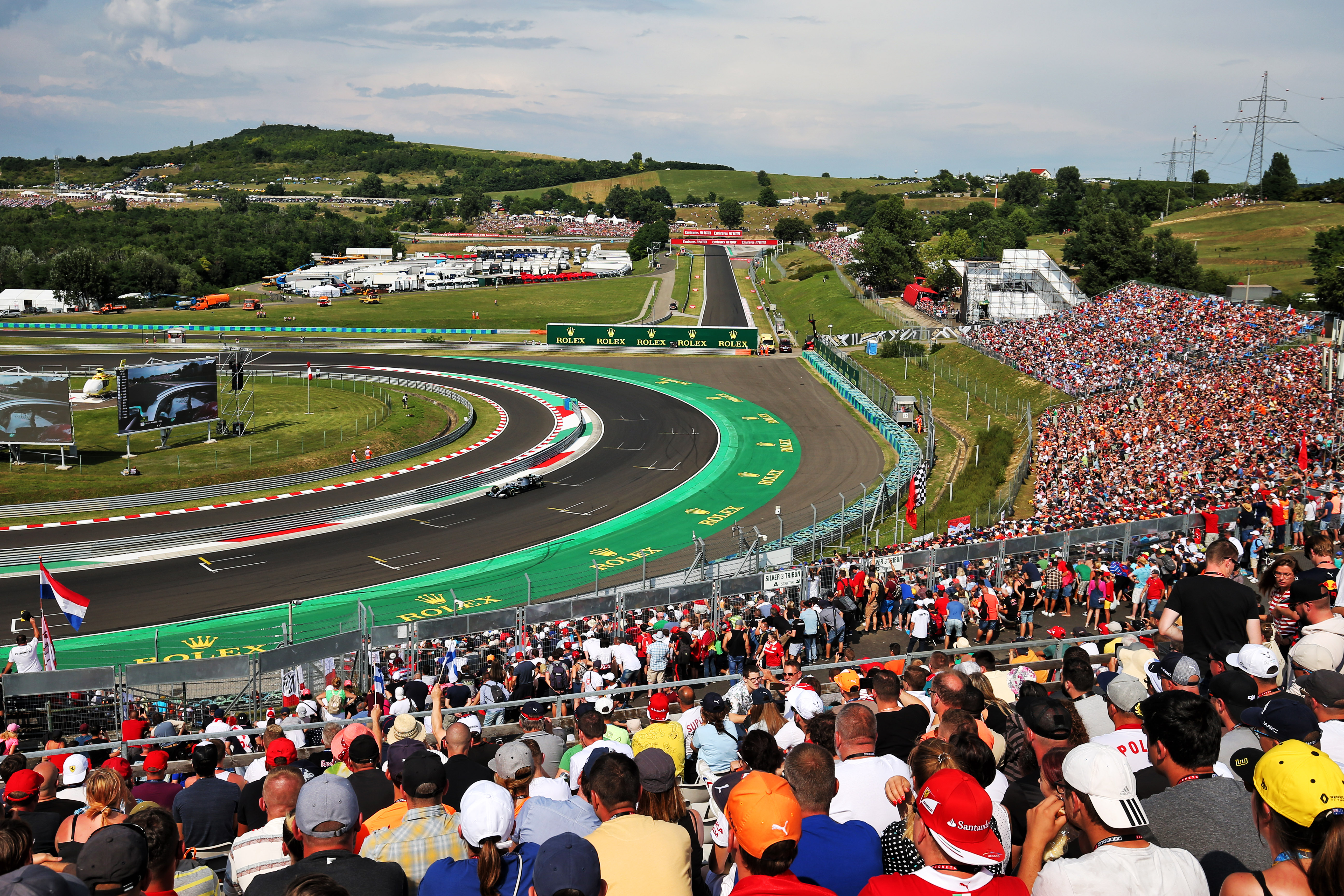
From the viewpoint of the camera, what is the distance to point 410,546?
1323 inches

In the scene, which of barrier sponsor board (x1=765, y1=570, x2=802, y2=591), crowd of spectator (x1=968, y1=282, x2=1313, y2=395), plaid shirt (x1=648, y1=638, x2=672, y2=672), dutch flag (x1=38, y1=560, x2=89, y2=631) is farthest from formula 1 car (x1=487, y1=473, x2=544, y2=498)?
crowd of spectator (x1=968, y1=282, x2=1313, y2=395)

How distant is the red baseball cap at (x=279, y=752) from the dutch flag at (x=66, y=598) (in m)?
17.4

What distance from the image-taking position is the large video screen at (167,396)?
41.5 metres

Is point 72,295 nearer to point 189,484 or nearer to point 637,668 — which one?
point 189,484

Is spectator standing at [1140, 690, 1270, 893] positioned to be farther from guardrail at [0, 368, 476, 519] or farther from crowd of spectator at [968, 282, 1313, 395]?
guardrail at [0, 368, 476, 519]

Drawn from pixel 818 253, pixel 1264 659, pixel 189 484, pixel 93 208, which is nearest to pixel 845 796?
pixel 1264 659

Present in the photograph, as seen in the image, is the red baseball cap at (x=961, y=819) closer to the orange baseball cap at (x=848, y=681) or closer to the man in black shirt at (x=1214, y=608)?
the man in black shirt at (x=1214, y=608)

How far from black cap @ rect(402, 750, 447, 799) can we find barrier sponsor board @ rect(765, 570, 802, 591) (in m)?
14.4

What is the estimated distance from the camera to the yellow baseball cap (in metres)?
4.07

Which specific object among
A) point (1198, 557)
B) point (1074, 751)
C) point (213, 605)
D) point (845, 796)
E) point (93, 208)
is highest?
point (93, 208)

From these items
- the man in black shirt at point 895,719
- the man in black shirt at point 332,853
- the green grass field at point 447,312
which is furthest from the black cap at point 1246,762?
the green grass field at point 447,312

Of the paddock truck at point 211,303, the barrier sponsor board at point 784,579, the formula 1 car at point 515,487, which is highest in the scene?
the paddock truck at point 211,303

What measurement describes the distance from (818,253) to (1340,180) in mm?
70766

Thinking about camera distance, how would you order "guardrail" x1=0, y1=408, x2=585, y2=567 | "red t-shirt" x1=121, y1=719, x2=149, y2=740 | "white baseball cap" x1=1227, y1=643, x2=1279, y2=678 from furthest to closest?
"guardrail" x1=0, y1=408, x2=585, y2=567, "red t-shirt" x1=121, y1=719, x2=149, y2=740, "white baseball cap" x1=1227, y1=643, x2=1279, y2=678
